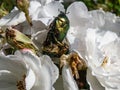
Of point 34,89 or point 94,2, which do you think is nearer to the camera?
point 34,89

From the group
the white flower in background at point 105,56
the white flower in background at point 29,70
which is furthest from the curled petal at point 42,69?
the white flower in background at point 105,56

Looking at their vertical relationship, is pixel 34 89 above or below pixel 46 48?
below

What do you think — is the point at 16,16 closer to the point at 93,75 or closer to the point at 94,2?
the point at 93,75

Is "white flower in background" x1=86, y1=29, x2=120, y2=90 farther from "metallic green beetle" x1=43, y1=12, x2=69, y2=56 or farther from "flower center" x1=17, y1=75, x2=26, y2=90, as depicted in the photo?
"flower center" x1=17, y1=75, x2=26, y2=90

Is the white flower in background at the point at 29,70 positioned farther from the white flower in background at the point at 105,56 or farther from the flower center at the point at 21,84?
the white flower in background at the point at 105,56

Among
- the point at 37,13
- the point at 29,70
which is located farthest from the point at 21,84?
the point at 37,13

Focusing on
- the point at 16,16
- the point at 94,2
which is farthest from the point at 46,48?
the point at 94,2
